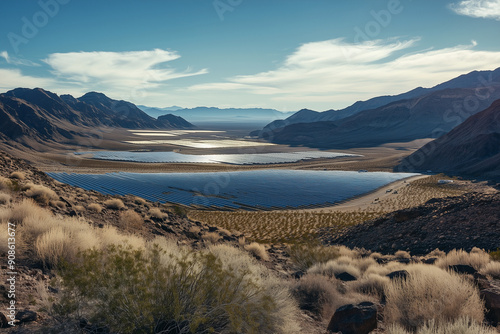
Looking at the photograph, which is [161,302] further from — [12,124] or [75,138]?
[75,138]

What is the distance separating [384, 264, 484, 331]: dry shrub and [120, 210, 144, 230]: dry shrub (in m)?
9.18

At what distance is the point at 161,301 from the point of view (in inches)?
179

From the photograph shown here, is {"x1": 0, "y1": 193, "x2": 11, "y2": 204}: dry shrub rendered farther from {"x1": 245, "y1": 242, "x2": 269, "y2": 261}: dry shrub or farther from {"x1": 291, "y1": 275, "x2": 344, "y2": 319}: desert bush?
{"x1": 291, "y1": 275, "x2": 344, "y2": 319}: desert bush

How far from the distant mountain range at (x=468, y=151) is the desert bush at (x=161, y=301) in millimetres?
75457

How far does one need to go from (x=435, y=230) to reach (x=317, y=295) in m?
10.1

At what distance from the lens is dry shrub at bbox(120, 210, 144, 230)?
1177 centimetres

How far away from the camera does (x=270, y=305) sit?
505 centimetres

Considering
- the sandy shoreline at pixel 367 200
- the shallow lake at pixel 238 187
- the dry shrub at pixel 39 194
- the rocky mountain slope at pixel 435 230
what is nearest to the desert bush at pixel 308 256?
the rocky mountain slope at pixel 435 230

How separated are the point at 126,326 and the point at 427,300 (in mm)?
5095

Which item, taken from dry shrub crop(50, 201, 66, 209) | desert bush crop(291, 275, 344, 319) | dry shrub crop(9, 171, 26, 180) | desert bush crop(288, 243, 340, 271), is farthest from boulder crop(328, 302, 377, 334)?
dry shrub crop(9, 171, 26, 180)

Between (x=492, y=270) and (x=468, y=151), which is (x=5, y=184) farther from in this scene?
(x=468, y=151)

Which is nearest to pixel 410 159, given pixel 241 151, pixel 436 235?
pixel 241 151

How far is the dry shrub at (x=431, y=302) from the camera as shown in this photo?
16.9 feet

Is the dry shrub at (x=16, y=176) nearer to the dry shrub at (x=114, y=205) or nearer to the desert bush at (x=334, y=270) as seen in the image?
the dry shrub at (x=114, y=205)
